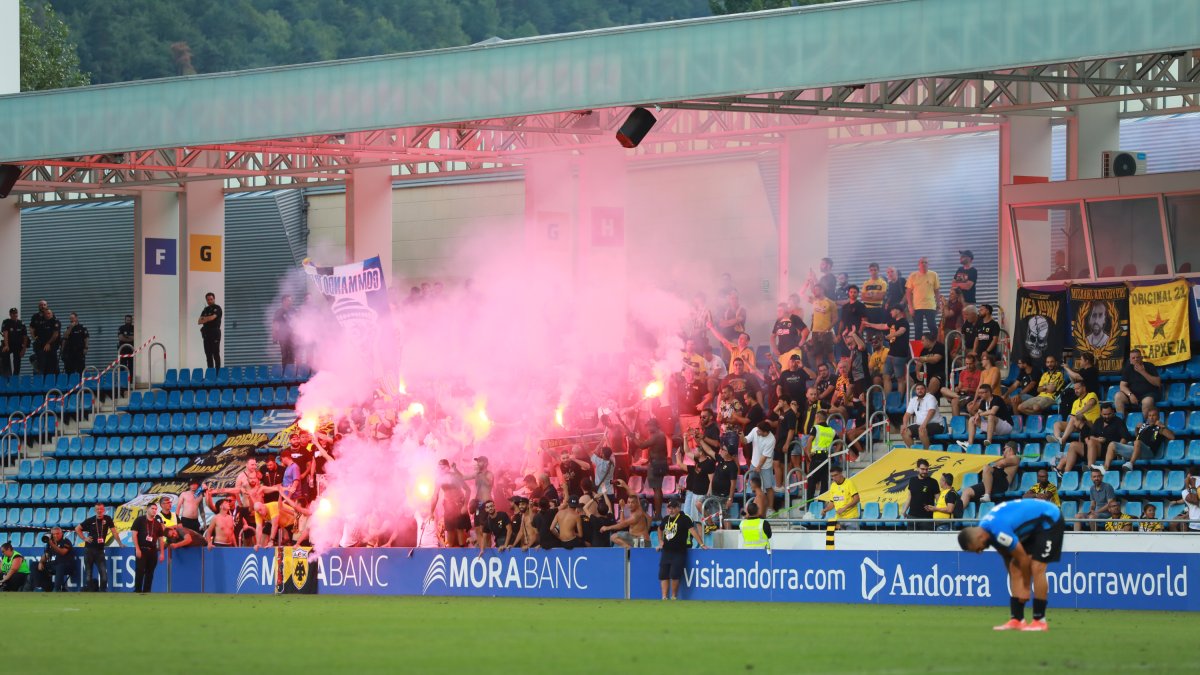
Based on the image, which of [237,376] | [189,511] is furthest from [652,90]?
[237,376]

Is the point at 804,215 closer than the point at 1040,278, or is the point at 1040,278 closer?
the point at 1040,278

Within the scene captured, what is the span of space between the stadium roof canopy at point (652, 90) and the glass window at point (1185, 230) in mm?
1898

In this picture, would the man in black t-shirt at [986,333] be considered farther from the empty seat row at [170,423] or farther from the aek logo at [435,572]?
the empty seat row at [170,423]

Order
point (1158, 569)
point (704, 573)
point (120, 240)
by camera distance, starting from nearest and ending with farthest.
Answer: point (1158, 569), point (704, 573), point (120, 240)

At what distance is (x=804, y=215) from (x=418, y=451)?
8860mm

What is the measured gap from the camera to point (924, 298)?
29.9 m

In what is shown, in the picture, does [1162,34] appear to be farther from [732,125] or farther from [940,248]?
[940,248]

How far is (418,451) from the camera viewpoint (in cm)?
2995

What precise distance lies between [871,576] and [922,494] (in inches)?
68.8

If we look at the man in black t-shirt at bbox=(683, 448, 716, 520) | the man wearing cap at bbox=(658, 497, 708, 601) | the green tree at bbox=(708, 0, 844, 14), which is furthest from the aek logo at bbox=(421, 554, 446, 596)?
the green tree at bbox=(708, 0, 844, 14)

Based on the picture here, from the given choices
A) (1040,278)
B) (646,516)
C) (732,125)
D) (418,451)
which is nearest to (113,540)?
(418,451)

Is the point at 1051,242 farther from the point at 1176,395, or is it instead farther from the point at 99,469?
the point at 99,469

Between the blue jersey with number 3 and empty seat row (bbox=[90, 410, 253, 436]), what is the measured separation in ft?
73.1

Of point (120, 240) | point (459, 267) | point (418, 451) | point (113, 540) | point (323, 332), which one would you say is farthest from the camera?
point (120, 240)
